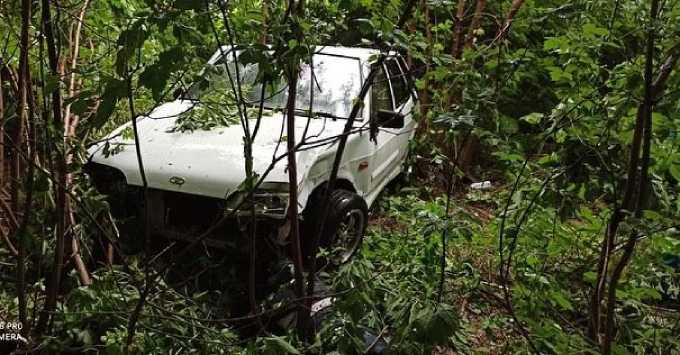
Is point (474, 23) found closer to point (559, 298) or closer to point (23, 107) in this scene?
point (559, 298)

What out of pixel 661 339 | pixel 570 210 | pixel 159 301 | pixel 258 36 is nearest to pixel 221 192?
pixel 159 301

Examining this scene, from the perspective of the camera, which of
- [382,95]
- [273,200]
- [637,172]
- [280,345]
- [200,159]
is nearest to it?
[280,345]

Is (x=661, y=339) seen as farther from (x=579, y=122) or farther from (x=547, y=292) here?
(x=579, y=122)

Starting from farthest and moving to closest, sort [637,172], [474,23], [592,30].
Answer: [474,23] → [592,30] → [637,172]

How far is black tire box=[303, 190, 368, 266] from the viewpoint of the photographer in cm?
373

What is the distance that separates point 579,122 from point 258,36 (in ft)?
3.61

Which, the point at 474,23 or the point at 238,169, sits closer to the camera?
the point at 238,169

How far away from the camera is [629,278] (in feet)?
7.72

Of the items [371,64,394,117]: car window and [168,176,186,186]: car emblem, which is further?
[371,64,394,117]: car window

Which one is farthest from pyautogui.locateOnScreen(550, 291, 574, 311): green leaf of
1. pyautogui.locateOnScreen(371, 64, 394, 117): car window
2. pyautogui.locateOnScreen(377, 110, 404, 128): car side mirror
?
pyautogui.locateOnScreen(371, 64, 394, 117): car window

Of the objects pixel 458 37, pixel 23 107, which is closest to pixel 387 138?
pixel 458 37

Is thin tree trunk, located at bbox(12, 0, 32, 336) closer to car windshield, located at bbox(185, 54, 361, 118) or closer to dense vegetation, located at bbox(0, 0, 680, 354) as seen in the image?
dense vegetation, located at bbox(0, 0, 680, 354)

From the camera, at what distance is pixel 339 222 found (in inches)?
152

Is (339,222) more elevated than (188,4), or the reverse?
(188,4)
